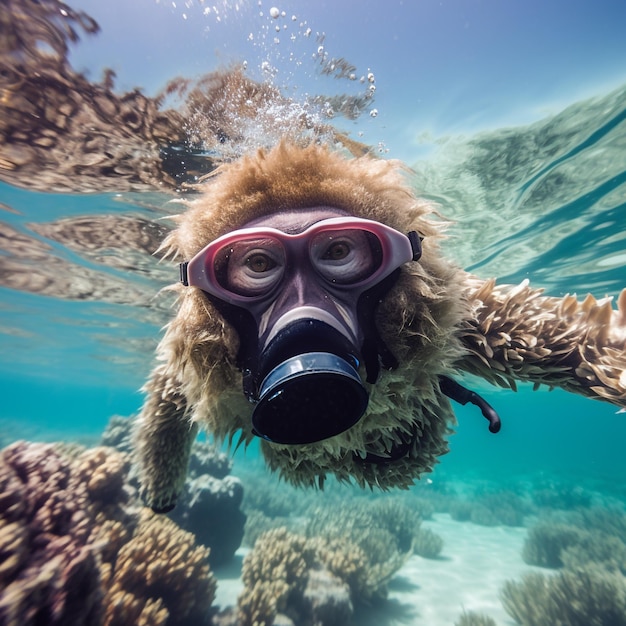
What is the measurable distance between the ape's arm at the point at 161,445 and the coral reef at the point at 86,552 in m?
0.59

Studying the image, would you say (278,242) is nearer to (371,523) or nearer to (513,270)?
(371,523)

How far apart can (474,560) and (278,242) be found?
15942 mm

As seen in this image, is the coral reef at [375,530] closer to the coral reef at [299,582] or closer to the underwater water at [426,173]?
the underwater water at [426,173]

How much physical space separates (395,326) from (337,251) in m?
0.51

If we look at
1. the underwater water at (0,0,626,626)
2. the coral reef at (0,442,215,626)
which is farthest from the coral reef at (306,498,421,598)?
the coral reef at (0,442,215,626)

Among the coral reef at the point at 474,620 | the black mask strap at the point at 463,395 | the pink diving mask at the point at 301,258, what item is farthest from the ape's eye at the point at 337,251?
the coral reef at the point at 474,620

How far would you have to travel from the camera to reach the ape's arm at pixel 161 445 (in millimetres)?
3197

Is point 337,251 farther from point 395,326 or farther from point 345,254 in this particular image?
point 395,326

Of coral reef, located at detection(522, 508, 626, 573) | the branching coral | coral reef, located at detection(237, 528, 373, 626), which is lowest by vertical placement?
coral reef, located at detection(522, 508, 626, 573)

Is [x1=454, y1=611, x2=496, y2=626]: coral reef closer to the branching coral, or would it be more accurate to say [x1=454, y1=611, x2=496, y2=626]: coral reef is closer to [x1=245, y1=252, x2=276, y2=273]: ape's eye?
the branching coral

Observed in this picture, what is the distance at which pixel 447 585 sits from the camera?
1060 centimetres

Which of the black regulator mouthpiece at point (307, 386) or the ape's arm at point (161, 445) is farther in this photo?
the ape's arm at point (161, 445)

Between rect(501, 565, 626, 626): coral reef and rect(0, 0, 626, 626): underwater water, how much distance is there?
0.07m

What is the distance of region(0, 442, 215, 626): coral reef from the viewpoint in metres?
2.77
